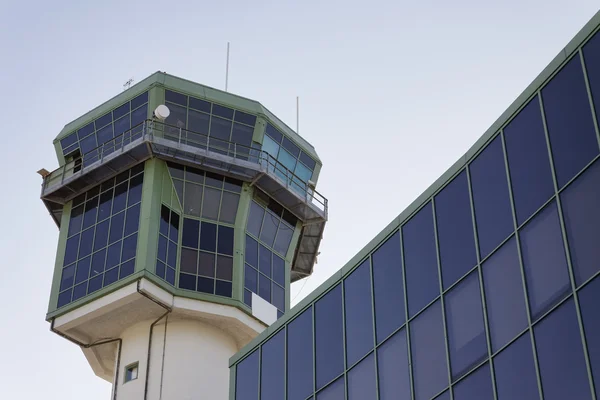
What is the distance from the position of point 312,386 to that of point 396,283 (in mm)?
4836

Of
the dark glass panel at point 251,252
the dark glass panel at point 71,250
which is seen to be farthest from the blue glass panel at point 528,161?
the dark glass panel at point 71,250

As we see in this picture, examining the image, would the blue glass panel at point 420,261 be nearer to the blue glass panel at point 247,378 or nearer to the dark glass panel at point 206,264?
the blue glass panel at point 247,378

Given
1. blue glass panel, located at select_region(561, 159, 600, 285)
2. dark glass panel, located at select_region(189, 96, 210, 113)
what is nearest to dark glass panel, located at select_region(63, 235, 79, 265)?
dark glass panel, located at select_region(189, 96, 210, 113)

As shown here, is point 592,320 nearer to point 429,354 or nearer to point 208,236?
point 429,354

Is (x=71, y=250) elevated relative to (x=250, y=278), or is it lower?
elevated

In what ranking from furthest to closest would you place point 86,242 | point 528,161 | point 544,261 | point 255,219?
point 255,219 < point 86,242 < point 528,161 < point 544,261

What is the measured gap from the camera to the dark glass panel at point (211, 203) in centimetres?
5084

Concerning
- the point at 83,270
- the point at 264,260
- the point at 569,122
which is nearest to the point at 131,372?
the point at 83,270

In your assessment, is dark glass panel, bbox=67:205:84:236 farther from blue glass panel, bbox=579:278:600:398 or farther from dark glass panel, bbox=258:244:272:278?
blue glass panel, bbox=579:278:600:398

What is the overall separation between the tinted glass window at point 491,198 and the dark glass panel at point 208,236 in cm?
2561

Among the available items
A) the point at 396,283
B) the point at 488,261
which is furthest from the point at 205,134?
the point at 488,261

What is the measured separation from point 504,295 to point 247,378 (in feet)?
45.7

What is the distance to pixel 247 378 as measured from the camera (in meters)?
35.3

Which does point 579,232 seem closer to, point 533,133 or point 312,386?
point 533,133
